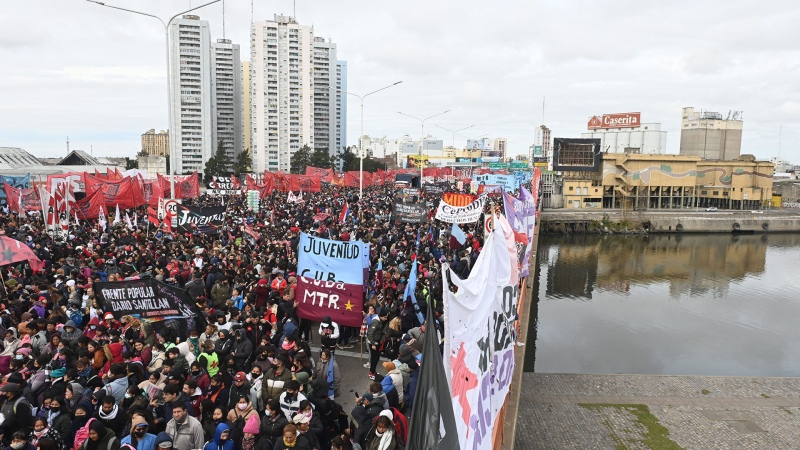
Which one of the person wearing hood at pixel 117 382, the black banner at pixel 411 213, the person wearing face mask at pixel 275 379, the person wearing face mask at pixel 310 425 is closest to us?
the person wearing face mask at pixel 310 425

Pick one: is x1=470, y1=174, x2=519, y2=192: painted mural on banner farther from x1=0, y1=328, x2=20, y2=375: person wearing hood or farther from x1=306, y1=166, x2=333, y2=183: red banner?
x1=0, y1=328, x2=20, y2=375: person wearing hood

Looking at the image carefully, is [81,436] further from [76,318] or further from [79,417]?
[76,318]

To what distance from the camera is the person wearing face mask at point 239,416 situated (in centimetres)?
684

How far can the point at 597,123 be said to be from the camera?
384ft

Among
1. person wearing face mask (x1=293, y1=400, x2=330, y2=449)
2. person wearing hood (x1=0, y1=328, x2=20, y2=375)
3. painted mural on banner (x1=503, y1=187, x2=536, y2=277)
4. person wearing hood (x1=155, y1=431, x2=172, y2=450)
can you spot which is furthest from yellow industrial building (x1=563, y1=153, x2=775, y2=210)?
person wearing hood (x1=155, y1=431, x2=172, y2=450)

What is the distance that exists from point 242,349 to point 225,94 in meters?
130

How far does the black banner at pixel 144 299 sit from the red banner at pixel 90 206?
16.2 metres

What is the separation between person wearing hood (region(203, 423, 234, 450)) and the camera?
22.1ft

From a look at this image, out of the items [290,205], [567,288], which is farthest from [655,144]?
[290,205]

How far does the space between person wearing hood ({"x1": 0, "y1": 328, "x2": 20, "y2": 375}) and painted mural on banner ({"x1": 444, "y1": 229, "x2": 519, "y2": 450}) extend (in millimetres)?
8064

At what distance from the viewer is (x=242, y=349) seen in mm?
9164

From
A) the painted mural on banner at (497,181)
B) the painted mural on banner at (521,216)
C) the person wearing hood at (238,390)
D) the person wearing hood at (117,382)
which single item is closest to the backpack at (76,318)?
the person wearing hood at (117,382)

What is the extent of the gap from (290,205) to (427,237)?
47.2ft

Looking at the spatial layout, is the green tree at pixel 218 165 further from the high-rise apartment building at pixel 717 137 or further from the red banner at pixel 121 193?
the high-rise apartment building at pixel 717 137
